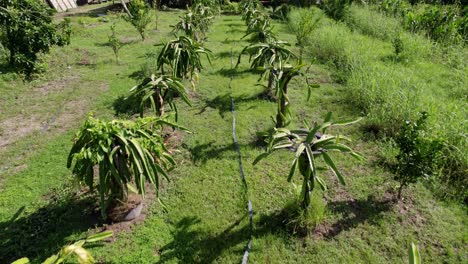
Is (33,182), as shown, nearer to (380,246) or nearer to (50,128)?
(50,128)

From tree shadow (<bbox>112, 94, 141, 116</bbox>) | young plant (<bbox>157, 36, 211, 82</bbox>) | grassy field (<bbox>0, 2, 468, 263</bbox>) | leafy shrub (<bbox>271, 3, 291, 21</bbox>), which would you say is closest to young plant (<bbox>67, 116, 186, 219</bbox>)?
grassy field (<bbox>0, 2, 468, 263</bbox>)

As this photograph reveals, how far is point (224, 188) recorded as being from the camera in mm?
3631

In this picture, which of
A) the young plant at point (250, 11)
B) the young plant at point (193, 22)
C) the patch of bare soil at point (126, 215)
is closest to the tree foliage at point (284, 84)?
the patch of bare soil at point (126, 215)

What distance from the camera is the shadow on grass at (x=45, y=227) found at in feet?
9.05

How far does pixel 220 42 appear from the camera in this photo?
360 inches

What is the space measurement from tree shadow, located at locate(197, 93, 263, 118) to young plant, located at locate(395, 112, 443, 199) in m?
2.84

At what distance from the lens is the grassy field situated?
113 inches

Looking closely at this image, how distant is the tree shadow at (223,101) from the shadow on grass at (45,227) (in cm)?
255

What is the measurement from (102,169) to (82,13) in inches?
490

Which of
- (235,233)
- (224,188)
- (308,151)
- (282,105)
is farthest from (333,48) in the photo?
(235,233)

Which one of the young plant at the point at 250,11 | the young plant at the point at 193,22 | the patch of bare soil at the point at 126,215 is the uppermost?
the young plant at the point at 250,11

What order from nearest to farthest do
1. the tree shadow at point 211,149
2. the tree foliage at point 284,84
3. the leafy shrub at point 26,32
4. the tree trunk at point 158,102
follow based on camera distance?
the tree foliage at point 284,84 < the tree trunk at point 158,102 < the tree shadow at point 211,149 < the leafy shrub at point 26,32

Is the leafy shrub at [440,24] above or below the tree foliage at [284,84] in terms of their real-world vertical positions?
above

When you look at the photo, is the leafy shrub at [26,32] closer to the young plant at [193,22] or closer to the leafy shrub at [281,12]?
the young plant at [193,22]
